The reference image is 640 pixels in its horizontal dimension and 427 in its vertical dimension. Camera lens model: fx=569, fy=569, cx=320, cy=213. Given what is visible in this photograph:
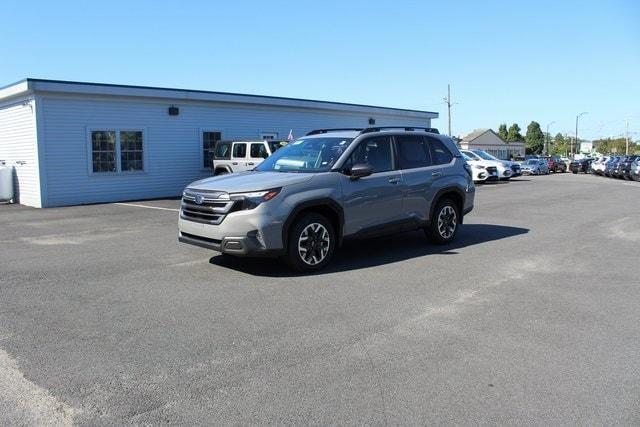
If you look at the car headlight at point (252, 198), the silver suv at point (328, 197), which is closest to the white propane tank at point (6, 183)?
the silver suv at point (328, 197)

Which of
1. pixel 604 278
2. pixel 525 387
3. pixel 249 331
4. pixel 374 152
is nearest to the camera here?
pixel 525 387

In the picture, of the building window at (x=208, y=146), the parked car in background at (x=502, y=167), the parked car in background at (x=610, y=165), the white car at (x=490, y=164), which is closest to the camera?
the building window at (x=208, y=146)

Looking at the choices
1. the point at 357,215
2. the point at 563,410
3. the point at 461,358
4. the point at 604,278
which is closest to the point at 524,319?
the point at 461,358

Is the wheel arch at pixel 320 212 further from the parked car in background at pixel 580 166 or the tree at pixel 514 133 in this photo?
the tree at pixel 514 133

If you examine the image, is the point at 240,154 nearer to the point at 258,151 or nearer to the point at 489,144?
the point at 258,151

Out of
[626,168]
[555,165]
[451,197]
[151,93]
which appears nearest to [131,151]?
[151,93]

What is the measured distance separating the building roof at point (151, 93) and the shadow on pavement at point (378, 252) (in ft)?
38.6

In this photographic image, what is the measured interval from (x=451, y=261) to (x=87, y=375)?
17.8 ft

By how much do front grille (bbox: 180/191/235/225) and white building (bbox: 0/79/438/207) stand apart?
11834 millimetres

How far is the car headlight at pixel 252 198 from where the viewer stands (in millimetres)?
6867

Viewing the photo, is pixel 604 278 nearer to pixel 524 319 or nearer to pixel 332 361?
pixel 524 319

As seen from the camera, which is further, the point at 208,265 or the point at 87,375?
the point at 208,265

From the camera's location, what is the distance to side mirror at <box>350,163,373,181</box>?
7543mm

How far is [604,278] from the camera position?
283 inches
